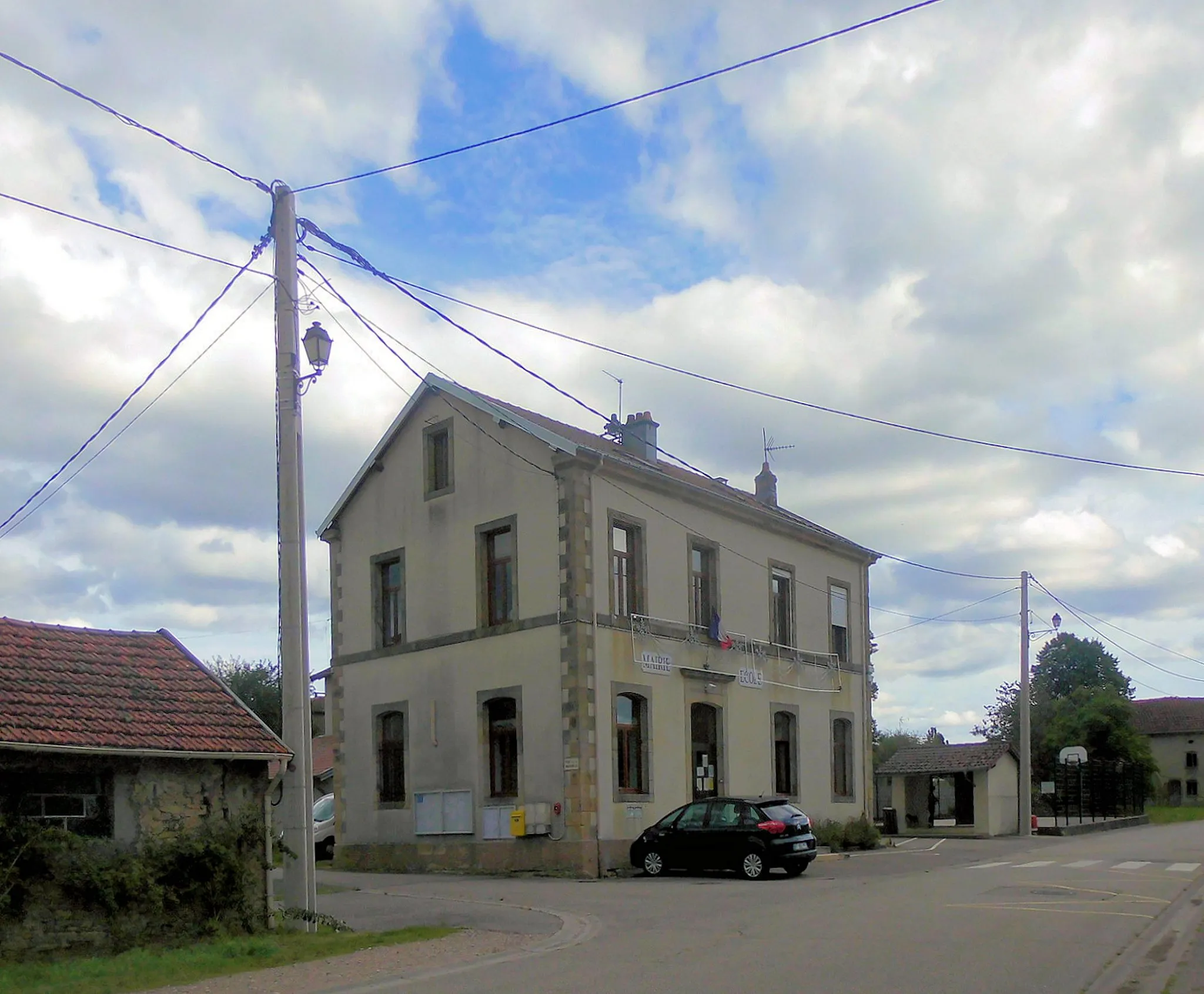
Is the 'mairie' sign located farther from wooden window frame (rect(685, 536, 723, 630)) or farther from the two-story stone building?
wooden window frame (rect(685, 536, 723, 630))

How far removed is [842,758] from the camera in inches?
1326

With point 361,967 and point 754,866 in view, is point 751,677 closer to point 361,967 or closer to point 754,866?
point 754,866

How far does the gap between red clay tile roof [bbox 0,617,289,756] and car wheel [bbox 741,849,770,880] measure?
9795 millimetres

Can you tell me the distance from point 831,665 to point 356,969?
73.5ft

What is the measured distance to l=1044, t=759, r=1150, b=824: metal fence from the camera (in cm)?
4709

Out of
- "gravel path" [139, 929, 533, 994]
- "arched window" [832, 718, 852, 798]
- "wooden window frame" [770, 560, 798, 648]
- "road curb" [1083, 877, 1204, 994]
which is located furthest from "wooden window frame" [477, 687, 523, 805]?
"road curb" [1083, 877, 1204, 994]

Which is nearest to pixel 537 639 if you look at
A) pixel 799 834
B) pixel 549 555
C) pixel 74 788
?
pixel 549 555

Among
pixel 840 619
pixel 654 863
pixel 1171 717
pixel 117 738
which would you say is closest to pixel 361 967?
pixel 117 738

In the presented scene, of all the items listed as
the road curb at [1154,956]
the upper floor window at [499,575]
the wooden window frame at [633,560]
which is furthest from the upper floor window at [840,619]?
the road curb at [1154,956]

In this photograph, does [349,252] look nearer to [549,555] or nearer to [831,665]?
[549,555]

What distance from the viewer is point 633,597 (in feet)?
87.0

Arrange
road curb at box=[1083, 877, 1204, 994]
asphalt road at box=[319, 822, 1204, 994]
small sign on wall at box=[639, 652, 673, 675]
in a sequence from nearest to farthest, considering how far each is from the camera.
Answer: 1. road curb at box=[1083, 877, 1204, 994]
2. asphalt road at box=[319, 822, 1204, 994]
3. small sign on wall at box=[639, 652, 673, 675]

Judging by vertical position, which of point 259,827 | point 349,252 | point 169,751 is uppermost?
point 349,252

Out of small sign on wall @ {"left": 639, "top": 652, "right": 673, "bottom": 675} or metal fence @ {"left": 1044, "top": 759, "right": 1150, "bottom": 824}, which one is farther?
metal fence @ {"left": 1044, "top": 759, "right": 1150, "bottom": 824}
